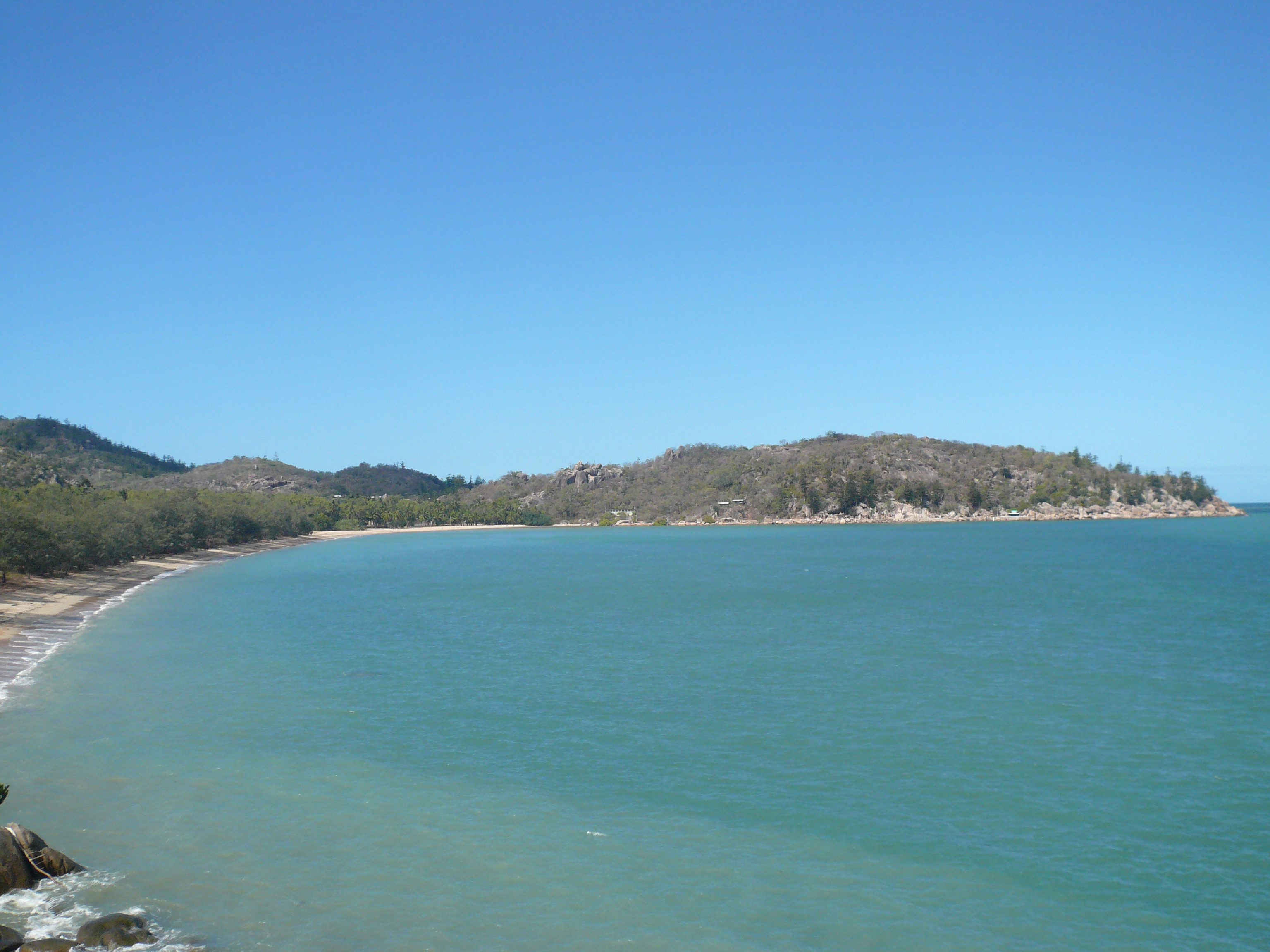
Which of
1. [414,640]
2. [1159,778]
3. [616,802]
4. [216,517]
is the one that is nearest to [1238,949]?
[1159,778]

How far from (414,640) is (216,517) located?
3027 inches

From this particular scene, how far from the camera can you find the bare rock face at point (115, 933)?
417 inches

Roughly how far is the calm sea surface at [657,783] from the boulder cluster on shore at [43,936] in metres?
0.45

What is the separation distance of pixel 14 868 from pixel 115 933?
9.76ft

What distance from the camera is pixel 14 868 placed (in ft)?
40.5

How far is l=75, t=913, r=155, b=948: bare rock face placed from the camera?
1060cm

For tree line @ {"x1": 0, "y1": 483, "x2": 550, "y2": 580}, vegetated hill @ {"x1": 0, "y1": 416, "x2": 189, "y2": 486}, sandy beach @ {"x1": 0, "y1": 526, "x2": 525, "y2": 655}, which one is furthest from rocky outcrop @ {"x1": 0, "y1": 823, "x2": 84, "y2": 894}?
vegetated hill @ {"x1": 0, "y1": 416, "x2": 189, "y2": 486}

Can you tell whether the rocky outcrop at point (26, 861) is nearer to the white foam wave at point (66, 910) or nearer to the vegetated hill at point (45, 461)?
the white foam wave at point (66, 910)

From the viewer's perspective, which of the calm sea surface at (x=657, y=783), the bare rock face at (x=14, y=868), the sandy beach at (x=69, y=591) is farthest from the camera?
the sandy beach at (x=69, y=591)

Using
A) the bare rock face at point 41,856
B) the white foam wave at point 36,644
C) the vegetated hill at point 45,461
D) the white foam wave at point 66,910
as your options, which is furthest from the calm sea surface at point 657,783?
the vegetated hill at point 45,461

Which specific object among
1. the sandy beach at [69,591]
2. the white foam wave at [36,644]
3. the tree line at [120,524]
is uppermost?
the tree line at [120,524]

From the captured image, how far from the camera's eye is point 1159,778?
1794 centimetres

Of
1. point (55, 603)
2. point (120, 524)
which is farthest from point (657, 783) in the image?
point (120, 524)

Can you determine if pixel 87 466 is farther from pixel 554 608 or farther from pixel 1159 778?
pixel 1159 778
